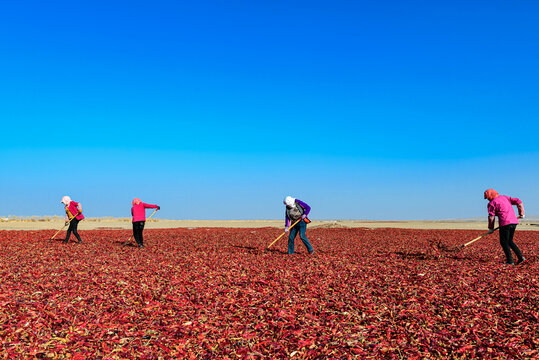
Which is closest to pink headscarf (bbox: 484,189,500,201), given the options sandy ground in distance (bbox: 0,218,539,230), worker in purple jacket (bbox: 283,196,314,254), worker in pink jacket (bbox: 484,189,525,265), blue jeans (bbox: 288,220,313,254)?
worker in pink jacket (bbox: 484,189,525,265)

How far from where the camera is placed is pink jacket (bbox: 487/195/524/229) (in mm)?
9874

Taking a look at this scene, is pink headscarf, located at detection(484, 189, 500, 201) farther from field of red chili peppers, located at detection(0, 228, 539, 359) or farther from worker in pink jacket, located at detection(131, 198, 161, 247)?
worker in pink jacket, located at detection(131, 198, 161, 247)

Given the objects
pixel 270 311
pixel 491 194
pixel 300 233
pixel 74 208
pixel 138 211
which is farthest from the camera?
pixel 74 208

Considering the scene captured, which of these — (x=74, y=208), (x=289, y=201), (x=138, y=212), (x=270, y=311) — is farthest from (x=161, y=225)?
(x=270, y=311)

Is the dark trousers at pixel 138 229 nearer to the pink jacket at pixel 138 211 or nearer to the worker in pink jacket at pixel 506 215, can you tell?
the pink jacket at pixel 138 211

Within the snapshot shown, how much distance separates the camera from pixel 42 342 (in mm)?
4742

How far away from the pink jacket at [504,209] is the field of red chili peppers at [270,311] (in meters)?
1.25

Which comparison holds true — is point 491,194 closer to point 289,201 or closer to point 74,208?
point 289,201

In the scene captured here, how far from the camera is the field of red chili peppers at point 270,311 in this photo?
459cm

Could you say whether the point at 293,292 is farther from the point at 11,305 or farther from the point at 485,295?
the point at 11,305

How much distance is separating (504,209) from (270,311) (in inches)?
297

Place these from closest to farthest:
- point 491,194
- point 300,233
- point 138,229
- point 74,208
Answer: point 491,194
point 300,233
point 138,229
point 74,208

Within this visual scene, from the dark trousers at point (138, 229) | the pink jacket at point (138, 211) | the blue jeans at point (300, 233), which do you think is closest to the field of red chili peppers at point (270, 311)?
the blue jeans at point (300, 233)

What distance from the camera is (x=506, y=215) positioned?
9.86 meters
